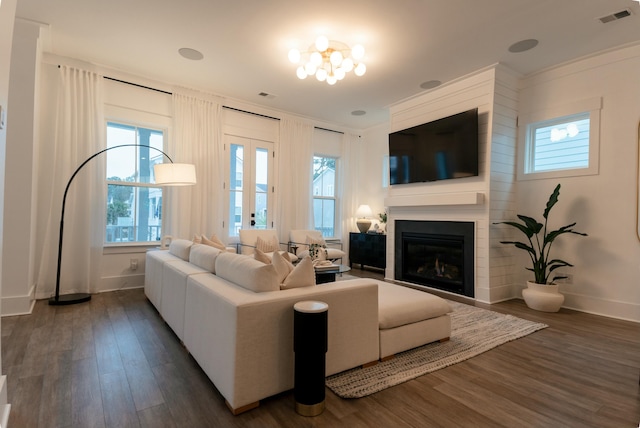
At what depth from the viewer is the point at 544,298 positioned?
368cm

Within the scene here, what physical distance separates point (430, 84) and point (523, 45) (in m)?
1.26

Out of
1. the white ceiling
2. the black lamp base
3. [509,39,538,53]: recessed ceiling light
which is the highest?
[509,39,538,53]: recessed ceiling light

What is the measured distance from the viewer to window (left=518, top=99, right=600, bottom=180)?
3.76m

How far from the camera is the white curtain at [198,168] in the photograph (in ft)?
15.5

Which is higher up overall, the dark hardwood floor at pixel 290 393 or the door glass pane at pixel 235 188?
the door glass pane at pixel 235 188

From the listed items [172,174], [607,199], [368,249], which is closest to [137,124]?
[172,174]

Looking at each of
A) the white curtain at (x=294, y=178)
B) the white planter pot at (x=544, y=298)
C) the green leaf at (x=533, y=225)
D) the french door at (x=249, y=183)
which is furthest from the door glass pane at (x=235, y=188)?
the white planter pot at (x=544, y=298)

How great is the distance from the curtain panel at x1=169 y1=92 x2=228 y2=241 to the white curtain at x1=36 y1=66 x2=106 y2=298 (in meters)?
0.91

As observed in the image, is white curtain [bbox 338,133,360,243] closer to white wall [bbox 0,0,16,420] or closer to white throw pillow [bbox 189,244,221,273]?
white throw pillow [bbox 189,244,221,273]

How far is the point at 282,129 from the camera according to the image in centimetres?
588

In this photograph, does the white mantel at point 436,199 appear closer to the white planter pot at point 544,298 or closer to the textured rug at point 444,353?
the white planter pot at point 544,298

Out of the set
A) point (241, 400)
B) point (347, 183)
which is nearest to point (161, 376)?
point (241, 400)

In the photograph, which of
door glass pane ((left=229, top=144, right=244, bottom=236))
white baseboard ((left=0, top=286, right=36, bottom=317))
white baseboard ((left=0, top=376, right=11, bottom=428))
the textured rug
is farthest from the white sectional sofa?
door glass pane ((left=229, top=144, right=244, bottom=236))

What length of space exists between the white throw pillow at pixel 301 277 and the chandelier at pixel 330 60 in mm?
2330
